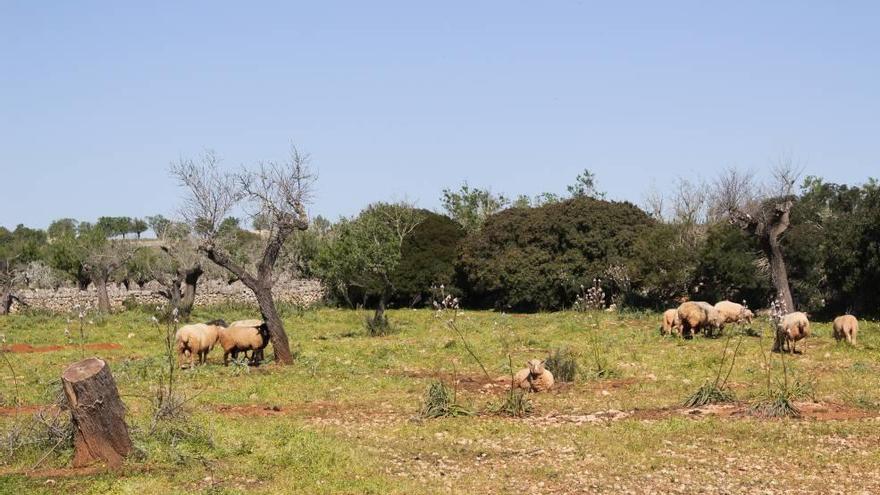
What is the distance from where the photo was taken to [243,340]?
2336 cm

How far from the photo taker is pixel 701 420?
47.4 feet

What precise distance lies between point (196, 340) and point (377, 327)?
35.1ft

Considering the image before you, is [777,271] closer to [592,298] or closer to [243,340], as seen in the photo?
[592,298]

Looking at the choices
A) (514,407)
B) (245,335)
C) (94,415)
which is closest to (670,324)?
(245,335)

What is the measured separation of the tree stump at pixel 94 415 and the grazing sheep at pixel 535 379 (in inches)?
339

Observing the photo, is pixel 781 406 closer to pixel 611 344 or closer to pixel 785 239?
pixel 611 344

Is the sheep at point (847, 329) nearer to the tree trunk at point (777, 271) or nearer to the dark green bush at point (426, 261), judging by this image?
the tree trunk at point (777, 271)

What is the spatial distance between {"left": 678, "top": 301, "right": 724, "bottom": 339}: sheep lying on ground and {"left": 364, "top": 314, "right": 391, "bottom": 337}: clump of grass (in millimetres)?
10540

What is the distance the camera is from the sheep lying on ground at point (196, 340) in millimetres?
22656

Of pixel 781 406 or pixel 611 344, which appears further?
pixel 611 344

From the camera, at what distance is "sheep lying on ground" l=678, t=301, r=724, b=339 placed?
27641 mm

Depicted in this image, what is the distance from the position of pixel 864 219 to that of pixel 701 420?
24461mm

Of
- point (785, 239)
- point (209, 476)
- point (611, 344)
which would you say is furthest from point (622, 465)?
point (785, 239)

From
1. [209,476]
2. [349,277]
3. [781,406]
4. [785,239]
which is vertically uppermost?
[785,239]
